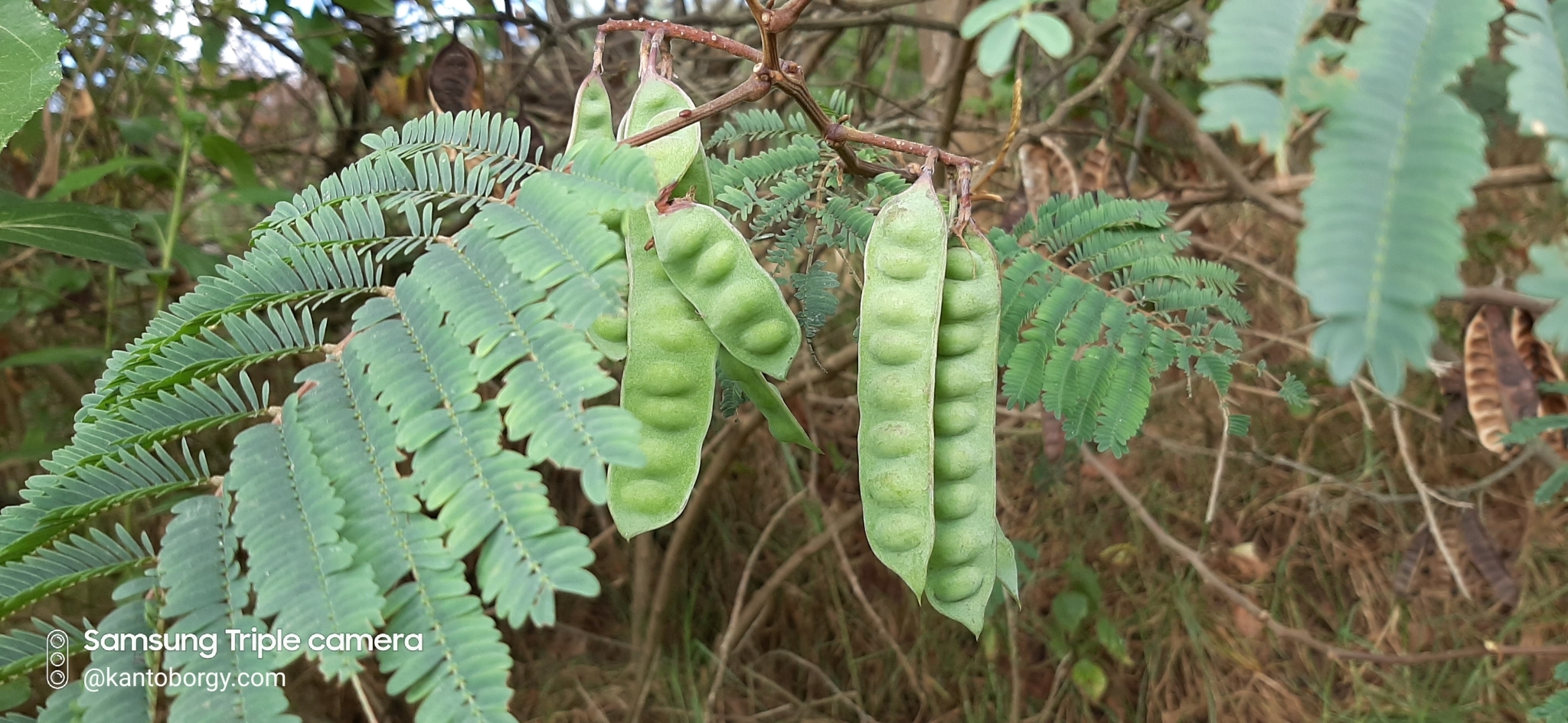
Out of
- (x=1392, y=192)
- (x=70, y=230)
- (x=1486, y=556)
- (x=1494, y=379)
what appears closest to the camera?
(x=1392, y=192)

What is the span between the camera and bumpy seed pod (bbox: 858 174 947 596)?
1139 mm

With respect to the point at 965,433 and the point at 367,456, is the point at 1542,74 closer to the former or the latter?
the point at 965,433

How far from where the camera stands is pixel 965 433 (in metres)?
1.19

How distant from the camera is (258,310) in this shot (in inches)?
38.3

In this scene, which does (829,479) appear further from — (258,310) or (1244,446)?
(258,310)

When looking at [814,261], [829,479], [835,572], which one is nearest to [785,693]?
[835,572]

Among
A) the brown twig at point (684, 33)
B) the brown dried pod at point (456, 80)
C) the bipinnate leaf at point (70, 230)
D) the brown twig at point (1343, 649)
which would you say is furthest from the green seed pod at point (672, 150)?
the brown twig at point (1343, 649)

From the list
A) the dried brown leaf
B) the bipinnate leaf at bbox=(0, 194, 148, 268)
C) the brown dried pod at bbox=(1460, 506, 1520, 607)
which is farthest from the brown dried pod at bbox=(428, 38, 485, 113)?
the brown dried pod at bbox=(1460, 506, 1520, 607)

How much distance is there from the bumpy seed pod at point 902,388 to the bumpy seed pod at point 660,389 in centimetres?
22

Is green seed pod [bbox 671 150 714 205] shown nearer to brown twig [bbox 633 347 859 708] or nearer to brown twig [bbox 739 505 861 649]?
brown twig [bbox 633 347 859 708]

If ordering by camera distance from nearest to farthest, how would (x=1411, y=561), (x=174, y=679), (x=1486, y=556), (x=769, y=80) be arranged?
(x=174, y=679)
(x=769, y=80)
(x=1486, y=556)
(x=1411, y=561)

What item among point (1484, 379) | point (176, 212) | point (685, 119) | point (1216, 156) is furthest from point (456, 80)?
point (1484, 379)

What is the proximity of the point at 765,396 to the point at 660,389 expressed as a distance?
24 cm

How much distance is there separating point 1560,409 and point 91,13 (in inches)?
156
